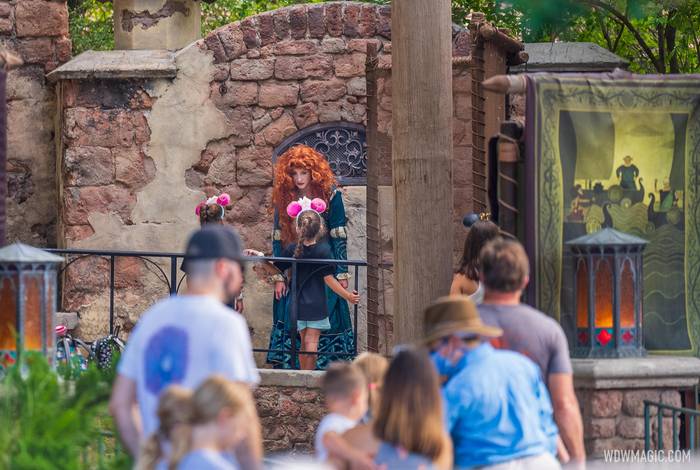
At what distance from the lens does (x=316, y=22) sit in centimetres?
1320

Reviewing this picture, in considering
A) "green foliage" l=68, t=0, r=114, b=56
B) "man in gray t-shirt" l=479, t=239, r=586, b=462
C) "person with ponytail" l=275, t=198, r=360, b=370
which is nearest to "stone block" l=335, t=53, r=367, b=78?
"person with ponytail" l=275, t=198, r=360, b=370

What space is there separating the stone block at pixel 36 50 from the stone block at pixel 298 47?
2180 millimetres

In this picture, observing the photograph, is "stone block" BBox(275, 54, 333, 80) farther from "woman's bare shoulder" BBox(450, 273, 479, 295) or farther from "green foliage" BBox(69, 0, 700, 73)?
"woman's bare shoulder" BBox(450, 273, 479, 295)

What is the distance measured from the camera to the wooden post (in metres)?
8.24

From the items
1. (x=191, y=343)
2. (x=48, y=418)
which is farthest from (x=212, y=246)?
(x=48, y=418)

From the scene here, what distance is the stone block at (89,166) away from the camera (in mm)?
13430

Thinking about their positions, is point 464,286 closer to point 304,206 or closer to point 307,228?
point 307,228

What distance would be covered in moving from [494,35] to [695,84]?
2.31m

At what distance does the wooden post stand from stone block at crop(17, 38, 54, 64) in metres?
6.37

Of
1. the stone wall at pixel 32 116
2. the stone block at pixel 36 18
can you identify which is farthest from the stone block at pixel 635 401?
the stone block at pixel 36 18

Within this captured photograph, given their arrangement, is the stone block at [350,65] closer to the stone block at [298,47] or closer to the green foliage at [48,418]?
the stone block at [298,47]

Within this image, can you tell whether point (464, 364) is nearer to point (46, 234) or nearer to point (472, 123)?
point (472, 123)

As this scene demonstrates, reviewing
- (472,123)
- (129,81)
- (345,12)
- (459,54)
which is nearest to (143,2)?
(129,81)

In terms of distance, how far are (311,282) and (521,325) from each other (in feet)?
18.4
